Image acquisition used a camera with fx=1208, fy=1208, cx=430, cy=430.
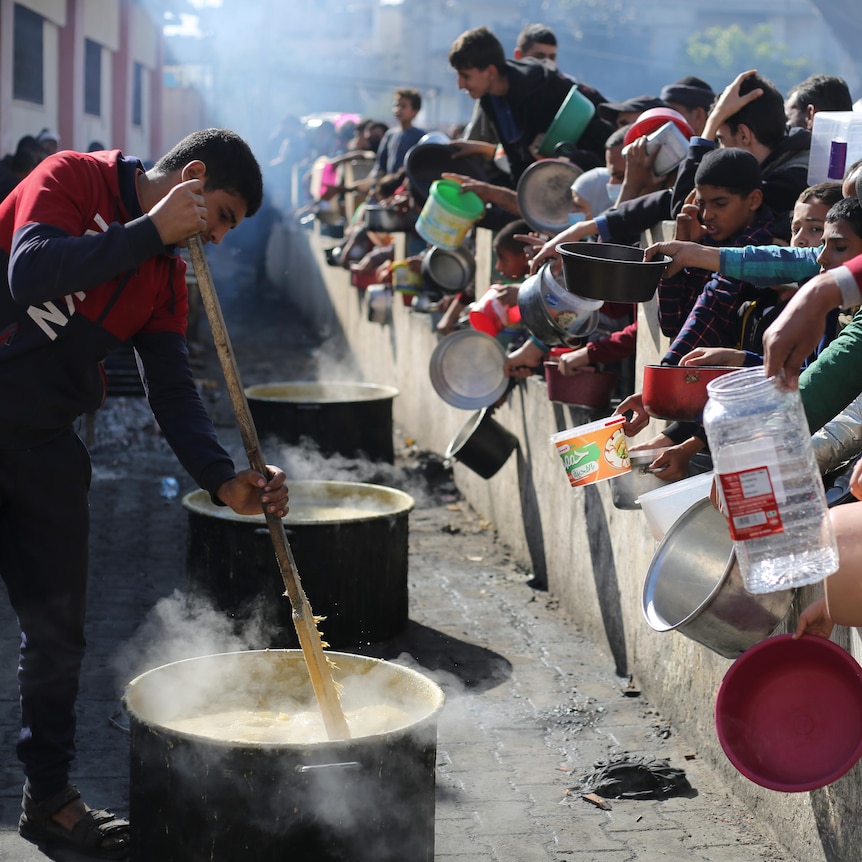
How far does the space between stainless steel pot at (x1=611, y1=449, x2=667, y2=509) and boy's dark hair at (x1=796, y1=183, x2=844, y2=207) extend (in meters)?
1.05

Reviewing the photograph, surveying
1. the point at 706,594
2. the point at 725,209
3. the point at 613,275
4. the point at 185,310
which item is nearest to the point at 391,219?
the point at 725,209

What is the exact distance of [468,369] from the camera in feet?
24.7

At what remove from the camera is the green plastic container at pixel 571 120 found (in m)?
7.17

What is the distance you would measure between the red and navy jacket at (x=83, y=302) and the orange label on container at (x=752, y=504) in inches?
63.3

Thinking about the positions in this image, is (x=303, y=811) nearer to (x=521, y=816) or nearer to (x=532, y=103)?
(x=521, y=816)

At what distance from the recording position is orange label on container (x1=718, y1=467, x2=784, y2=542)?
2.75 m

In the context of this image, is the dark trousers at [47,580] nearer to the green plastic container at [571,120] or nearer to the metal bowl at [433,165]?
the green plastic container at [571,120]

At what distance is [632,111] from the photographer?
692 cm

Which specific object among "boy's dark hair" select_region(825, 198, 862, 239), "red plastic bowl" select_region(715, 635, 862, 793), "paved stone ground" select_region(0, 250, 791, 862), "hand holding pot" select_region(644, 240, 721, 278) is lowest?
"paved stone ground" select_region(0, 250, 791, 862)

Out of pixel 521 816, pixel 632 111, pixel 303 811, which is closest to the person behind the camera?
pixel 303 811

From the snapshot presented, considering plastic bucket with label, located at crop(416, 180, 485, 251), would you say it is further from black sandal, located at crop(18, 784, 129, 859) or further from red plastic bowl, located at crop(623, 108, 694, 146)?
black sandal, located at crop(18, 784, 129, 859)

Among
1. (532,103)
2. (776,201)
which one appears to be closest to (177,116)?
(532,103)

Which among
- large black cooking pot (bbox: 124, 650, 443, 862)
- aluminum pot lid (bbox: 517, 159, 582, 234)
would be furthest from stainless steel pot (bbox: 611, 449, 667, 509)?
aluminum pot lid (bbox: 517, 159, 582, 234)

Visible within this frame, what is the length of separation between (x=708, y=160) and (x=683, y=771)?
2.31m
